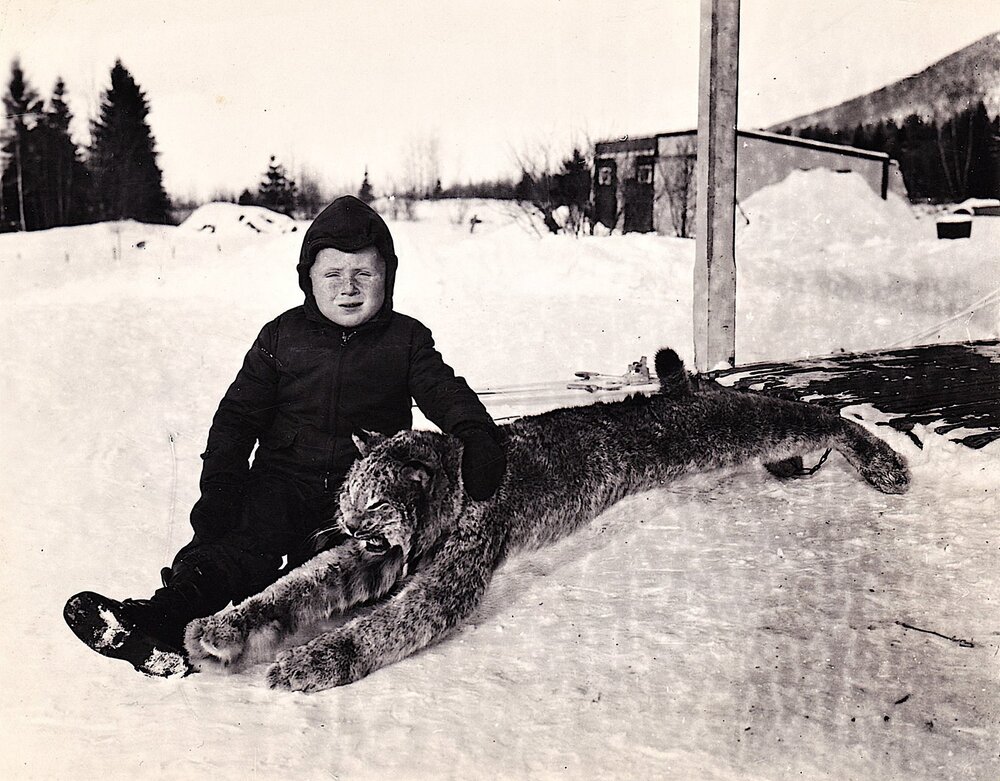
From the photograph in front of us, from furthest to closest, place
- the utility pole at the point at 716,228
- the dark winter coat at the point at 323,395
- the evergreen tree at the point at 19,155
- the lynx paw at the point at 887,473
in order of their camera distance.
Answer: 1. the utility pole at the point at 716,228
2. the lynx paw at the point at 887,473
3. the evergreen tree at the point at 19,155
4. the dark winter coat at the point at 323,395

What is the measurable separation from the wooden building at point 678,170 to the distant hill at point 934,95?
0.08 metres

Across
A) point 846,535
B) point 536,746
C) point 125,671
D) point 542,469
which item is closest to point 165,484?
point 125,671

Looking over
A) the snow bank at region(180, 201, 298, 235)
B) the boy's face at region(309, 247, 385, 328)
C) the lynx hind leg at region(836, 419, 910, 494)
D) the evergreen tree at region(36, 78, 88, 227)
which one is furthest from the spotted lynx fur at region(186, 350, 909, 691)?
the evergreen tree at region(36, 78, 88, 227)

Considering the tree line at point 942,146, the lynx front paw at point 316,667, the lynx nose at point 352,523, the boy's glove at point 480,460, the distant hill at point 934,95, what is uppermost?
the distant hill at point 934,95

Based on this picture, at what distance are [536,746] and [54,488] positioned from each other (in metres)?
1.30

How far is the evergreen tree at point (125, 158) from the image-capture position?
79.4 inches

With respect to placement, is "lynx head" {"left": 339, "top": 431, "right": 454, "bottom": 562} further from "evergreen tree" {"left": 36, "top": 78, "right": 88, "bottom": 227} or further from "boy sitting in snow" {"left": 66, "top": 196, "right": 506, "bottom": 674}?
"evergreen tree" {"left": 36, "top": 78, "right": 88, "bottom": 227}

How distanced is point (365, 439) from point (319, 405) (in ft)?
0.44

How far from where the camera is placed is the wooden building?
2.30 m

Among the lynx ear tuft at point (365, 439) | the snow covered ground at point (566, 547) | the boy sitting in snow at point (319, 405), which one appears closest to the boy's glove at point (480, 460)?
the boy sitting in snow at point (319, 405)

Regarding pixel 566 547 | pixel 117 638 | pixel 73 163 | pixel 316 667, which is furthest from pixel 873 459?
pixel 73 163

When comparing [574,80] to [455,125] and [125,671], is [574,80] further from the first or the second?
[125,671]

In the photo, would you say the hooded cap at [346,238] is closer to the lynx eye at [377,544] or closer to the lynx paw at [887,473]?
the lynx eye at [377,544]

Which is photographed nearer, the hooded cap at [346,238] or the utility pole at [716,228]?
the hooded cap at [346,238]
